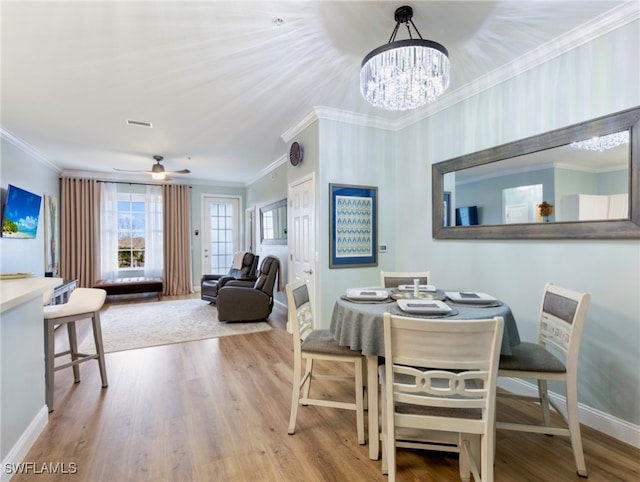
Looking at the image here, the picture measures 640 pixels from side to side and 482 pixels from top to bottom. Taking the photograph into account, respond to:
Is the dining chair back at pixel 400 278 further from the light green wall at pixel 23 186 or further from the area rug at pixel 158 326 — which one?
the light green wall at pixel 23 186

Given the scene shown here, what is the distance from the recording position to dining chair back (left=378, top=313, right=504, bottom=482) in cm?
124

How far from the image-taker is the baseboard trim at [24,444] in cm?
156

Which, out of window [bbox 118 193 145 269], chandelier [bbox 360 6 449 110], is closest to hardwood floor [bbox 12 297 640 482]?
chandelier [bbox 360 6 449 110]

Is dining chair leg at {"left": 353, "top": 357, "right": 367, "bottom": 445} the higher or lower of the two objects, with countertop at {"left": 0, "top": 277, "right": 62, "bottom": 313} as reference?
lower

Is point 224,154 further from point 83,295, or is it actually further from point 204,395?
point 204,395

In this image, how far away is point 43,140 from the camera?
14.0 ft

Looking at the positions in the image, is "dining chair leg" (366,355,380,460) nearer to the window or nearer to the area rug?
the area rug

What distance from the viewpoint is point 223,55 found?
2303 millimetres

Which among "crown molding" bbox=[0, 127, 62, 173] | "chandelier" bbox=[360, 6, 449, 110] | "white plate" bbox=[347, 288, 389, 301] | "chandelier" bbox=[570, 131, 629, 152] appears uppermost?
Answer: "crown molding" bbox=[0, 127, 62, 173]

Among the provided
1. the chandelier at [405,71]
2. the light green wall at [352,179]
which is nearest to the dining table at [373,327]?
the chandelier at [405,71]

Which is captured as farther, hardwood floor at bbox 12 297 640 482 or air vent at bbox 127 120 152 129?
air vent at bbox 127 120 152 129

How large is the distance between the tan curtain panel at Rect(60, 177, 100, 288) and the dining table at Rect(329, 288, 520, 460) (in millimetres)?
6310

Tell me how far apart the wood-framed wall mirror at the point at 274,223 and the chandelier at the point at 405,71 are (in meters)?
3.40

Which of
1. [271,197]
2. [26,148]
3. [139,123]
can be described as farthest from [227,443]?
[26,148]
